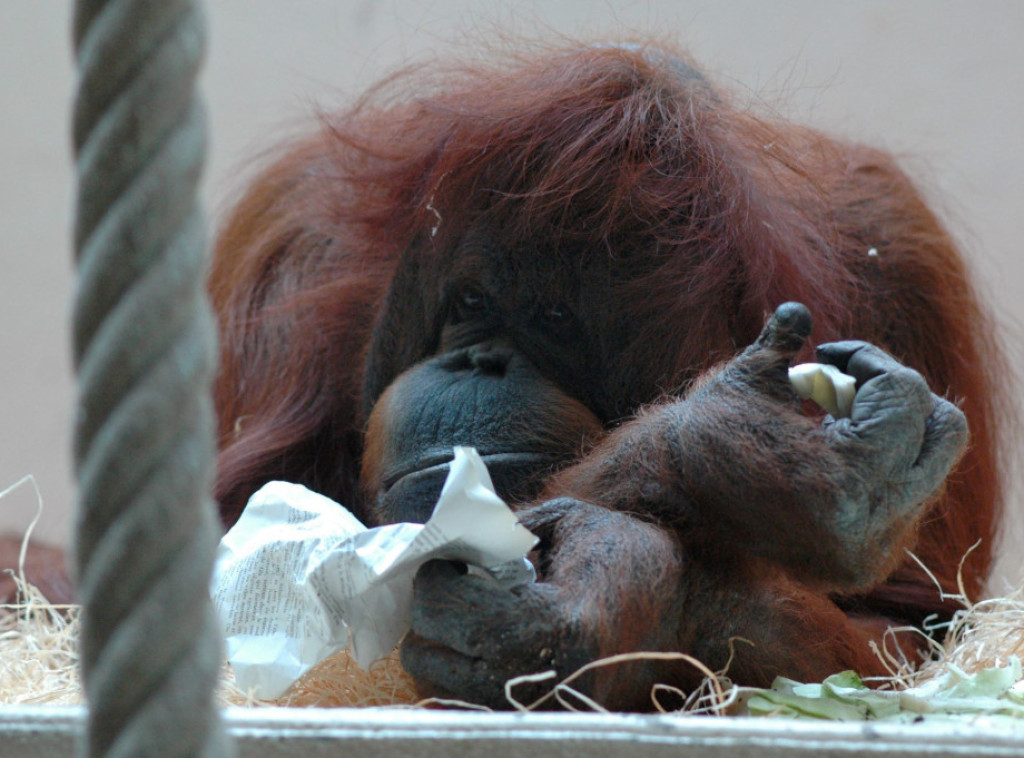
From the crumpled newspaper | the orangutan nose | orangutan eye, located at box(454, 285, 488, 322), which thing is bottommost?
the crumpled newspaper

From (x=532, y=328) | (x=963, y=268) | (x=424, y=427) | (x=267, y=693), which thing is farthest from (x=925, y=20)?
(x=267, y=693)

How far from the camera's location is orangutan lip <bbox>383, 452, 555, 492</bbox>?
1268 mm

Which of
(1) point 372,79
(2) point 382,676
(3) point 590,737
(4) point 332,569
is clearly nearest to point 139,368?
(3) point 590,737

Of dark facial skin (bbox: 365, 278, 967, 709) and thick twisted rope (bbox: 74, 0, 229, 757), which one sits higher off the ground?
thick twisted rope (bbox: 74, 0, 229, 757)

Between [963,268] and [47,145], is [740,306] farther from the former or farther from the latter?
[47,145]

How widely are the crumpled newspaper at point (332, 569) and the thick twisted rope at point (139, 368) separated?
548 millimetres

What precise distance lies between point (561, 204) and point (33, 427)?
7.35 ft

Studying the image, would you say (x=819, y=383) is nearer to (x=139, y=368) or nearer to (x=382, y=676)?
(x=382, y=676)

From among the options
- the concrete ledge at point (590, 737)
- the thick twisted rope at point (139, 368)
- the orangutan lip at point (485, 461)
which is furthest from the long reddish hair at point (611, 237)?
the thick twisted rope at point (139, 368)

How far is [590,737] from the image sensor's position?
74cm

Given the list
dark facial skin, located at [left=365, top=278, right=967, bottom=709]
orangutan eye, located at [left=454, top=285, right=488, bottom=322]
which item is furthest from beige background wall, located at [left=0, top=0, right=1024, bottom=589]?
dark facial skin, located at [left=365, top=278, right=967, bottom=709]

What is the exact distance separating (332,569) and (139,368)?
70cm

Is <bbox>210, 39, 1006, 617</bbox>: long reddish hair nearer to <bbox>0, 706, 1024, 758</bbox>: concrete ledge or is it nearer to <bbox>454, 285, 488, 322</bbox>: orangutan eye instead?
<bbox>454, 285, 488, 322</bbox>: orangutan eye

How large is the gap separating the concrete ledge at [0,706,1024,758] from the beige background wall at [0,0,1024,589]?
205cm
